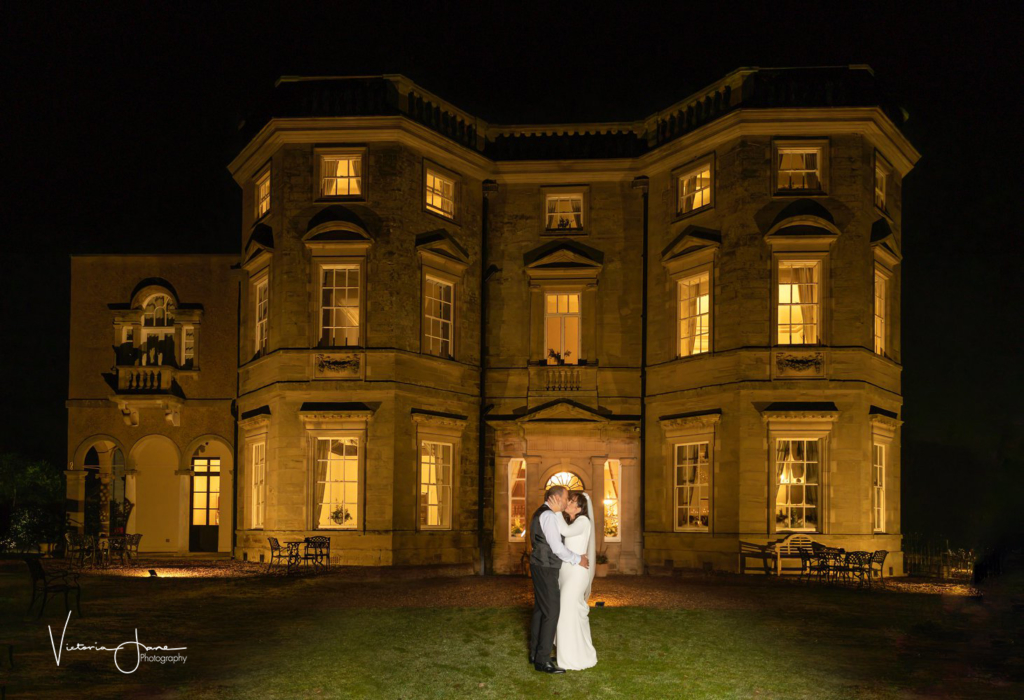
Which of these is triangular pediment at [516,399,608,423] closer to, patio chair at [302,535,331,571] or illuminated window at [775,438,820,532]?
illuminated window at [775,438,820,532]

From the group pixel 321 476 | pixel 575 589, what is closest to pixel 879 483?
pixel 321 476

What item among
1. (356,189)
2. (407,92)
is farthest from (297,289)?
(407,92)

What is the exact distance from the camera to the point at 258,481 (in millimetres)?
24375

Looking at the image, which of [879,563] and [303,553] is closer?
[879,563]

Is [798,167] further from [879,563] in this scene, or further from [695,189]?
[879,563]

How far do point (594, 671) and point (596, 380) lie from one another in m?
14.3

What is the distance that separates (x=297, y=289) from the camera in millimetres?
23047

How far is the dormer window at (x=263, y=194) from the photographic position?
24.5 meters

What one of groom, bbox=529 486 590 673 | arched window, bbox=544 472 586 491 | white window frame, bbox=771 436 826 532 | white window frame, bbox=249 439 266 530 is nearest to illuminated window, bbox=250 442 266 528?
white window frame, bbox=249 439 266 530

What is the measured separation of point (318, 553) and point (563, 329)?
8.11 metres

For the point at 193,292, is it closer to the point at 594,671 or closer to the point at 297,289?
the point at 297,289

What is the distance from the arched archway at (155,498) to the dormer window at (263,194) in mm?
7117

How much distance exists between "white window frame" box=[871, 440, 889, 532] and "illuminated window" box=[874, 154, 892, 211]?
567 cm

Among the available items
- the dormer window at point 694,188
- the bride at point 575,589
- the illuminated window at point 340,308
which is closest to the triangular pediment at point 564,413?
the illuminated window at point 340,308
